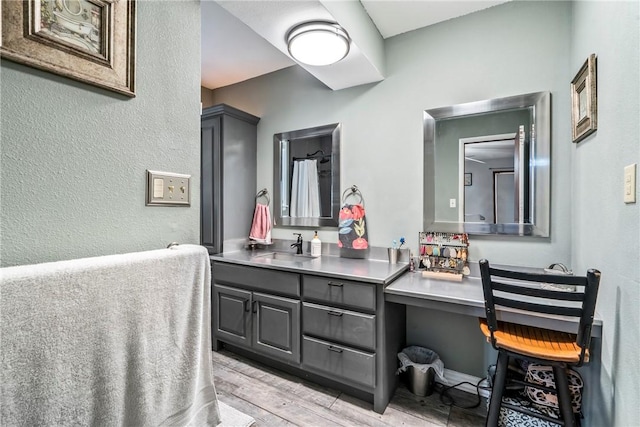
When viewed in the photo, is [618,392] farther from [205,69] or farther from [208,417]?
[205,69]

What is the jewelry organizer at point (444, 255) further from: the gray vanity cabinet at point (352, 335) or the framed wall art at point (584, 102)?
the framed wall art at point (584, 102)

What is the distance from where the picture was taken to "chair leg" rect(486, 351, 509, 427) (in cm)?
134

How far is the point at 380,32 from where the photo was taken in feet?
7.28

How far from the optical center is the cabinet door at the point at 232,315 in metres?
2.18

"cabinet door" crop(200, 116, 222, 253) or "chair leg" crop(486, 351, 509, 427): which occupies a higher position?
"cabinet door" crop(200, 116, 222, 253)

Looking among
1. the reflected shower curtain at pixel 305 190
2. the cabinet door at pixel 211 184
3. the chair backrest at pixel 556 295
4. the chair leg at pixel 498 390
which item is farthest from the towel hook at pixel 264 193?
the chair leg at pixel 498 390

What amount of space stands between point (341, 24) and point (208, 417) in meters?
2.03

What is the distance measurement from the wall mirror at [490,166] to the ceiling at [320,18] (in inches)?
25.8

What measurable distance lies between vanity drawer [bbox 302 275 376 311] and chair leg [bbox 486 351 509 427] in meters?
0.66

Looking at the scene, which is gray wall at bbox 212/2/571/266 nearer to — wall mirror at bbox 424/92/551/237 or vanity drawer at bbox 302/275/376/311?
wall mirror at bbox 424/92/551/237

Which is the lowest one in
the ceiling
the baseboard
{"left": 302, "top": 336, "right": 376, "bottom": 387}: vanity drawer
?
the baseboard

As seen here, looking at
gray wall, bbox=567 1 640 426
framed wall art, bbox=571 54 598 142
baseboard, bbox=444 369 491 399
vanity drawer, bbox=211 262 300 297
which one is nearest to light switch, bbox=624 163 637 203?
gray wall, bbox=567 1 640 426

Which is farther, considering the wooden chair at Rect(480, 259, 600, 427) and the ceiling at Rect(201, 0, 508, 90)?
the ceiling at Rect(201, 0, 508, 90)

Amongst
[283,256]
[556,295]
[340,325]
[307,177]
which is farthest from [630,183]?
[283,256]
